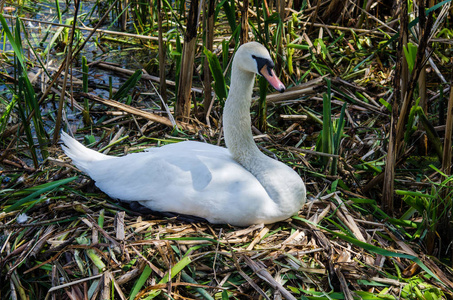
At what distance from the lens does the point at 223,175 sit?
3.85m

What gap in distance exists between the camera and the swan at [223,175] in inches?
148

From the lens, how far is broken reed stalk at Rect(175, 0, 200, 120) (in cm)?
474

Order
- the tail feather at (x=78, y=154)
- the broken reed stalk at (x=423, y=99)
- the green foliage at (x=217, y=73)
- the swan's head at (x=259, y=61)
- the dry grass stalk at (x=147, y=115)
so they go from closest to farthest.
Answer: the swan's head at (x=259, y=61) < the tail feather at (x=78, y=154) < the broken reed stalk at (x=423, y=99) < the green foliage at (x=217, y=73) < the dry grass stalk at (x=147, y=115)

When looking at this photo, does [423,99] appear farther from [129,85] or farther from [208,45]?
[129,85]

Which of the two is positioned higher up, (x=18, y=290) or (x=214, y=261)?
(x=214, y=261)

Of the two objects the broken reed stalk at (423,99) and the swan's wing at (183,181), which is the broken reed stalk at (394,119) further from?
the swan's wing at (183,181)

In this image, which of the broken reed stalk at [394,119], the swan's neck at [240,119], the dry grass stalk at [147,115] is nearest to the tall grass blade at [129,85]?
the dry grass stalk at [147,115]

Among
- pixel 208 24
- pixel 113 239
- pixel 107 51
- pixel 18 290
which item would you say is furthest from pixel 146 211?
pixel 107 51

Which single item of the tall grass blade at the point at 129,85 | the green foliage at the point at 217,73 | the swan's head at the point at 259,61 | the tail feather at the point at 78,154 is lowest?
the tail feather at the point at 78,154

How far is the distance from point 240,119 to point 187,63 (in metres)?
1.10

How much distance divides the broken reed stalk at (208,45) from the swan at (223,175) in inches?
39.6

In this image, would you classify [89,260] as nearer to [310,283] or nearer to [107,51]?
[310,283]

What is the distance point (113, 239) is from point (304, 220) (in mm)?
1316

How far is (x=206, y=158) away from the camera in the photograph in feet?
13.1
